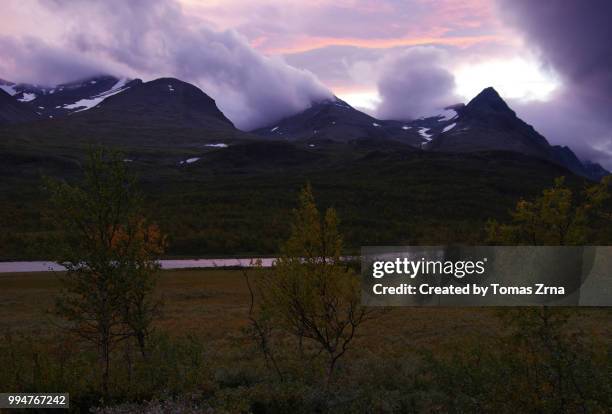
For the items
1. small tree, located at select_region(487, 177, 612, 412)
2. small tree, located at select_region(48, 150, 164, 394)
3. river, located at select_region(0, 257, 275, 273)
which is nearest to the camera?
small tree, located at select_region(48, 150, 164, 394)

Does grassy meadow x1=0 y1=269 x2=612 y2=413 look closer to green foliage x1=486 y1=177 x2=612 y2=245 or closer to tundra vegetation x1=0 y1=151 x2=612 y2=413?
tundra vegetation x1=0 y1=151 x2=612 y2=413

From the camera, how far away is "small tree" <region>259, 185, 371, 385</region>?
49.3 feet

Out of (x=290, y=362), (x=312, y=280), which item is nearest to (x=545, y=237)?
(x=312, y=280)

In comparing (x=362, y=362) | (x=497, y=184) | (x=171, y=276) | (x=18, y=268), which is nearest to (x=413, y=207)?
(x=497, y=184)

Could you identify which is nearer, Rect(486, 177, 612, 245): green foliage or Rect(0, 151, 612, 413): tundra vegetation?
Rect(0, 151, 612, 413): tundra vegetation

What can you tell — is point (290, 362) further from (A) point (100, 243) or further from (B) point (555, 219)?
(B) point (555, 219)

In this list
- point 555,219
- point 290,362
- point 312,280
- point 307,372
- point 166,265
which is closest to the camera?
point 312,280

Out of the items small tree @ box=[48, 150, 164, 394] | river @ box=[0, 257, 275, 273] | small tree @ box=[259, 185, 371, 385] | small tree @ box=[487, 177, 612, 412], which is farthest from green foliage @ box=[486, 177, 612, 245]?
river @ box=[0, 257, 275, 273]

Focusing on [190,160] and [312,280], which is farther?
[190,160]

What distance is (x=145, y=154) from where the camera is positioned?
583 feet

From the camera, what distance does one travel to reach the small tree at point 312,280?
15016 millimetres

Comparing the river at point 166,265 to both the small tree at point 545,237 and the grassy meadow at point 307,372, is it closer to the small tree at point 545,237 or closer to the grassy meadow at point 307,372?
the grassy meadow at point 307,372

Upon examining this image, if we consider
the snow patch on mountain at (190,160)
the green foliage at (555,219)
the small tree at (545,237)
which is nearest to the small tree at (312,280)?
the small tree at (545,237)

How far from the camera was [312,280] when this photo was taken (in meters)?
14.9
